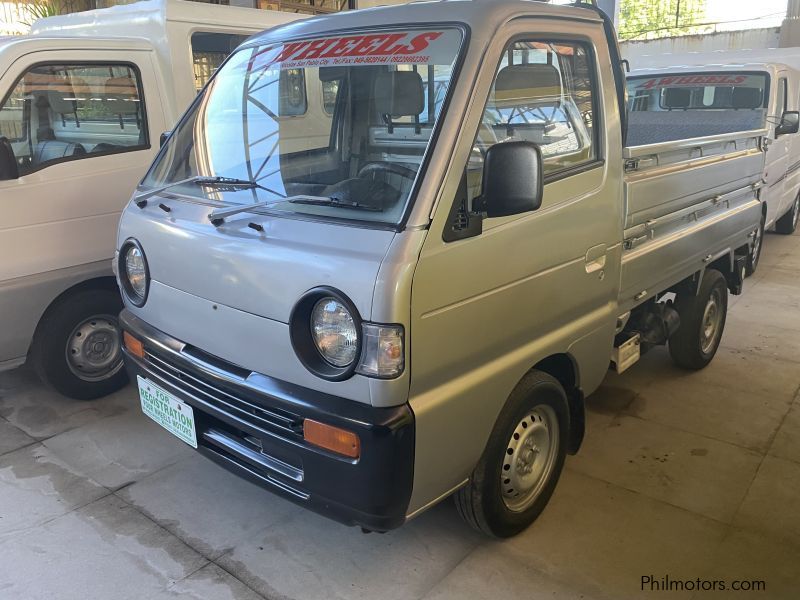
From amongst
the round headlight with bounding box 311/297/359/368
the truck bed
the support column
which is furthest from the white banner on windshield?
the support column

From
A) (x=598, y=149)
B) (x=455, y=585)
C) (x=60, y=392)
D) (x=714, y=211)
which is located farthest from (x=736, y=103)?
(x=60, y=392)

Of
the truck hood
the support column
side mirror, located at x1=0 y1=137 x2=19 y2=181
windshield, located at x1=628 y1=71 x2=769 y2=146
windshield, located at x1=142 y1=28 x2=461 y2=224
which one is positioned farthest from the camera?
the support column

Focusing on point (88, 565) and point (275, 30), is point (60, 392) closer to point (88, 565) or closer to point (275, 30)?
point (88, 565)

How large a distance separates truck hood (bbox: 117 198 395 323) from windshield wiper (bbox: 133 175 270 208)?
13cm

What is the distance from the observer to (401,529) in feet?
9.46

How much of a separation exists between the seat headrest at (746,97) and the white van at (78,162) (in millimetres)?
4839

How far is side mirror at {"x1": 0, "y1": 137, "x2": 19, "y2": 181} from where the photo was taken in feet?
11.1

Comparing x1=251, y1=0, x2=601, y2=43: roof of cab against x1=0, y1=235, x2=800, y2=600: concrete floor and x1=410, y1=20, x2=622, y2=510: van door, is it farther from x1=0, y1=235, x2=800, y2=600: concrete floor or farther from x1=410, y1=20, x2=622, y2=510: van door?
x1=0, y1=235, x2=800, y2=600: concrete floor

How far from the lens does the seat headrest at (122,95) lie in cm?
394

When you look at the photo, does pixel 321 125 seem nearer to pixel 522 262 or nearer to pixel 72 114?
pixel 522 262

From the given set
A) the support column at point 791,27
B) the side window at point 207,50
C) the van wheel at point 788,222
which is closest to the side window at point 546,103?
the side window at point 207,50

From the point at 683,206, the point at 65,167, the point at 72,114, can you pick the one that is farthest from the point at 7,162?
the point at 683,206

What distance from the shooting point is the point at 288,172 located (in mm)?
2557

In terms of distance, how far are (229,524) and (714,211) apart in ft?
10.9
